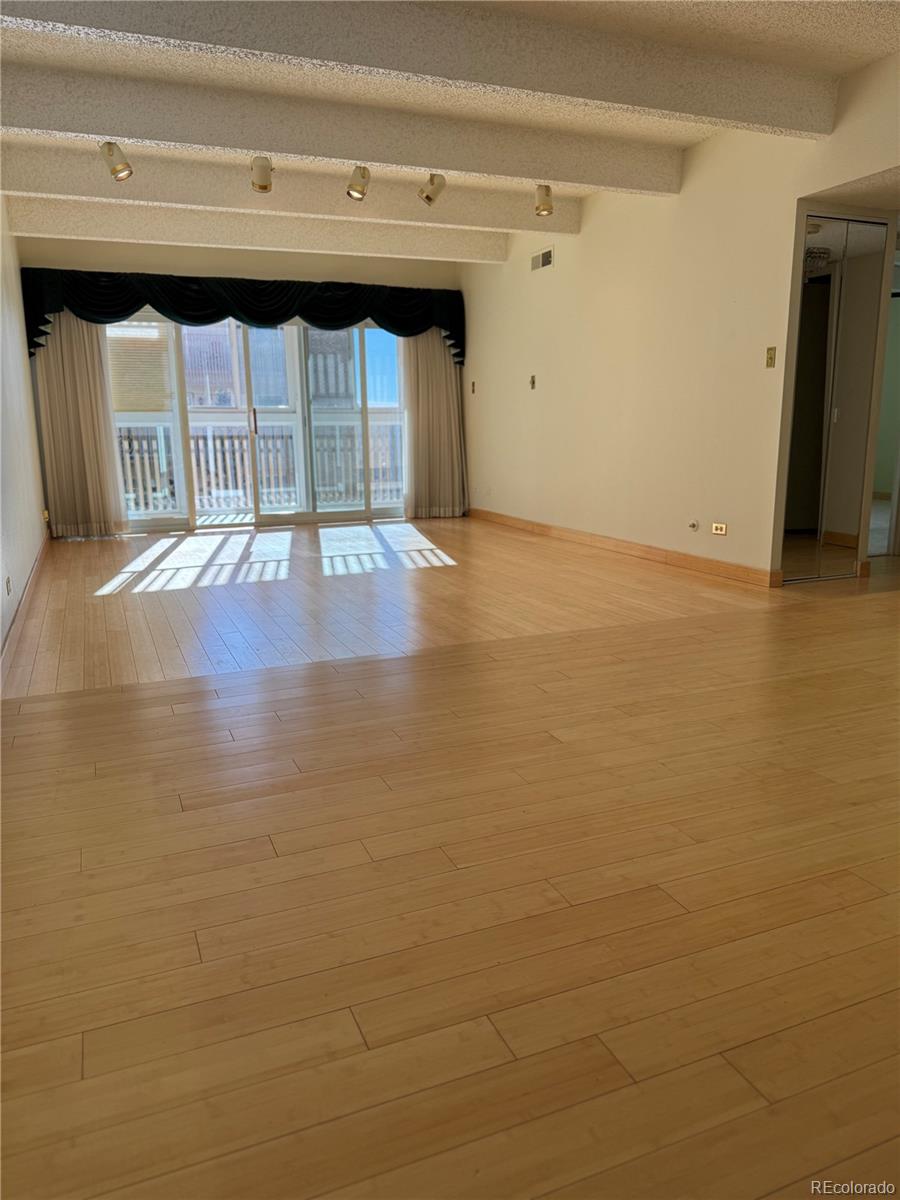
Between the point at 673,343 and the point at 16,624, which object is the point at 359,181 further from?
the point at 16,624

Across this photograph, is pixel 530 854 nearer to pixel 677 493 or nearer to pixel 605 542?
pixel 677 493

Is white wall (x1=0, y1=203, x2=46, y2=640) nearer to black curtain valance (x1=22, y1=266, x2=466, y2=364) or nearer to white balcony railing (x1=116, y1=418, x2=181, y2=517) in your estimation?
black curtain valance (x1=22, y1=266, x2=466, y2=364)

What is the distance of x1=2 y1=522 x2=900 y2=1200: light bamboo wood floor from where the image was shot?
1.18 m

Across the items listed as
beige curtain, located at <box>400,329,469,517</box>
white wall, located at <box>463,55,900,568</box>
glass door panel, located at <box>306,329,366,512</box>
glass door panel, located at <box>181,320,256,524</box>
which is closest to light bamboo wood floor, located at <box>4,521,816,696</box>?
white wall, located at <box>463,55,900,568</box>

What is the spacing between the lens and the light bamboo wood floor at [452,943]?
3.87ft

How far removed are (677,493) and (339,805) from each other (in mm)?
4515

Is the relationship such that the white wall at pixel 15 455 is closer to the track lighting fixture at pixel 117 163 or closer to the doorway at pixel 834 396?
the track lighting fixture at pixel 117 163

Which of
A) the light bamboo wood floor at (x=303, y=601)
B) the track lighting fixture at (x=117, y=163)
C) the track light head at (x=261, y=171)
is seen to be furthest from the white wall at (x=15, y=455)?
the track light head at (x=261, y=171)

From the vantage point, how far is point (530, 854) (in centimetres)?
200

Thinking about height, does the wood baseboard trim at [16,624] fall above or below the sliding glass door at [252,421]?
below

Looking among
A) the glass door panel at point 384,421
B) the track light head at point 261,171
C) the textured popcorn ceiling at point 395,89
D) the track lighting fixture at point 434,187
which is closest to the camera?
the textured popcorn ceiling at point 395,89

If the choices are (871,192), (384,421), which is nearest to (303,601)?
(871,192)

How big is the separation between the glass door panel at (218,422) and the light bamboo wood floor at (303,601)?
1297 mm

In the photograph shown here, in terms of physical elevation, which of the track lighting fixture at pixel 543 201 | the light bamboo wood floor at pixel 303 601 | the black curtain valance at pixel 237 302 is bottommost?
the light bamboo wood floor at pixel 303 601
